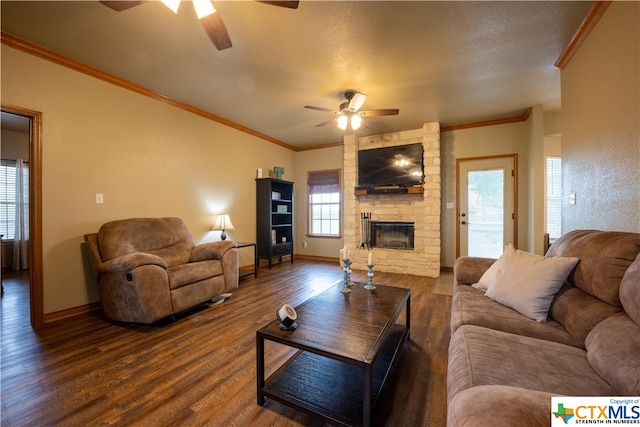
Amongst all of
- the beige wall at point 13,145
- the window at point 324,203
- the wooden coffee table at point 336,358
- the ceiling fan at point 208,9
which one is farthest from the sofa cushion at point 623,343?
the beige wall at point 13,145

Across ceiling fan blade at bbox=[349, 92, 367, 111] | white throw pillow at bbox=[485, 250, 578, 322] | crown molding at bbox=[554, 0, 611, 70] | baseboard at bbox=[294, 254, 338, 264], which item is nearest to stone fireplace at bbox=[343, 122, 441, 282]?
baseboard at bbox=[294, 254, 338, 264]

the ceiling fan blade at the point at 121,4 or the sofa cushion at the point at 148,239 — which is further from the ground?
the ceiling fan blade at the point at 121,4

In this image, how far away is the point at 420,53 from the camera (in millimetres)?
2494

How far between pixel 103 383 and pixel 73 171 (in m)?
2.18

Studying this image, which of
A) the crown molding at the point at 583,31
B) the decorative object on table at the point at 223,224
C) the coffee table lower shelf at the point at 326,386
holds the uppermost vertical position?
the crown molding at the point at 583,31

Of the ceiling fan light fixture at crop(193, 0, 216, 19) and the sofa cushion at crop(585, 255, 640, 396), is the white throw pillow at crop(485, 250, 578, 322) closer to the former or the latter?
the sofa cushion at crop(585, 255, 640, 396)

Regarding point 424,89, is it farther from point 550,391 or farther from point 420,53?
point 550,391

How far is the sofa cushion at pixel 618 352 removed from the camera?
2.91ft

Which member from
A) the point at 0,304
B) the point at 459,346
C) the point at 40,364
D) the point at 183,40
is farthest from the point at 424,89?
the point at 0,304

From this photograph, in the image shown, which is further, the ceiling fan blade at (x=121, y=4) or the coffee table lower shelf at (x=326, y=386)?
the ceiling fan blade at (x=121, y=4)

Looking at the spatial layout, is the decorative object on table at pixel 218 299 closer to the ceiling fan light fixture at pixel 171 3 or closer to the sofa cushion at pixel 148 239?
the sofa cushion at pixel 148 239

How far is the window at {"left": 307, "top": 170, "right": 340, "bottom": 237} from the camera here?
5680 mm

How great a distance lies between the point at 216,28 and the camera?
1706 millimetres

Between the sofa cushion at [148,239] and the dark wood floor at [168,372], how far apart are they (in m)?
0.71
